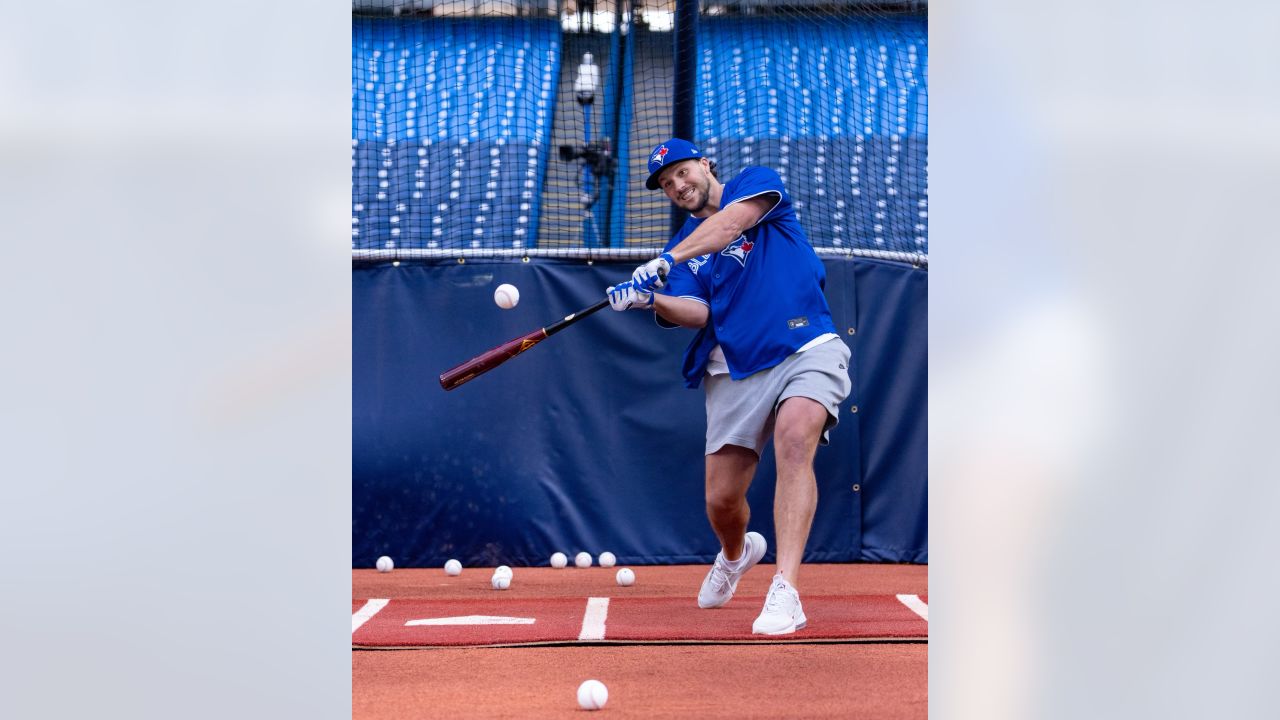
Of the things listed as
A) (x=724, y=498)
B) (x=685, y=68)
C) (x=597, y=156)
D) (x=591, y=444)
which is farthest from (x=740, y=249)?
(x=597, y=156)

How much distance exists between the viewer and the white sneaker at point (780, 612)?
3.68 metres

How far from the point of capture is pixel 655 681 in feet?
9.93

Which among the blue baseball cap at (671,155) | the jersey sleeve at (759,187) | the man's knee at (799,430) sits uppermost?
the blue baseball cap at (671,155)

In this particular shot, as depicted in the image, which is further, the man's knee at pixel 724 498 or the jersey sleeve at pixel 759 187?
the man's knee at pixel 724 498

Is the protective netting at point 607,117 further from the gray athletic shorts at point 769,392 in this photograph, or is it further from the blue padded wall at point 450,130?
the gray athletic shorts at point 769,392

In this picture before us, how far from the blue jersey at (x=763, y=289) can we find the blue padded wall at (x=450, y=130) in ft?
9.32

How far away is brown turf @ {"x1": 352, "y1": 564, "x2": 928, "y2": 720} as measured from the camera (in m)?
2.67

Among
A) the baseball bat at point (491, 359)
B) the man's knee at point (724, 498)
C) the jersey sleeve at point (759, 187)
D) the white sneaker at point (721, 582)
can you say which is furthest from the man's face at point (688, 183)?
the white sneaker at point (721, 582)

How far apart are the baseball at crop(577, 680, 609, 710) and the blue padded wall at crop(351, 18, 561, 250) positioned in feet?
15.2
